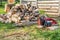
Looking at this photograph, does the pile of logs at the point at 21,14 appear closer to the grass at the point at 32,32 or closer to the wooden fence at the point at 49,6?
the grass at the point at 32,32

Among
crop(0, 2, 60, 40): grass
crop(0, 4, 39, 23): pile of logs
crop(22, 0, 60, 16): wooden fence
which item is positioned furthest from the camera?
crop(22, 0, 60, 16): wooden fence

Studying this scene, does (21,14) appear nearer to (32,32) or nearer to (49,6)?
(32,32)

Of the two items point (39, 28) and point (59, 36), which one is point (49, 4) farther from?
point (59, 36)

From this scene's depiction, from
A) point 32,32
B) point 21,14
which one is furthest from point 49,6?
point 32,32

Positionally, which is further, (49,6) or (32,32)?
(49,6)

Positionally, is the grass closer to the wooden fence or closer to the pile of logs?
the pile of logs

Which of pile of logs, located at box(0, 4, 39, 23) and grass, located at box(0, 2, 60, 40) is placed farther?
pile of logs, located at box(0, 4, 39, 23)

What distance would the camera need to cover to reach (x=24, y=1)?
1259cm

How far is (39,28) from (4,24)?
5.46ft

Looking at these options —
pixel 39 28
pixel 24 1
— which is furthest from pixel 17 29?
pixel 24 1

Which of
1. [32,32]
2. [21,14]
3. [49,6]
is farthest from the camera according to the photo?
[49,6]

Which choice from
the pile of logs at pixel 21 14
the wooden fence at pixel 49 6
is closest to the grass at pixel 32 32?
the pile of logs at pixel 21 14

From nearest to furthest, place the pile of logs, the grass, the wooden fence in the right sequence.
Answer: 1. the grass
2. the pile of logs
3. the wooden fence

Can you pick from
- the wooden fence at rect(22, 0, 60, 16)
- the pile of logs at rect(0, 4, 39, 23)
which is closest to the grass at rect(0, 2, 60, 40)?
the pile of logs at rect(0, 4, 39, 23)
